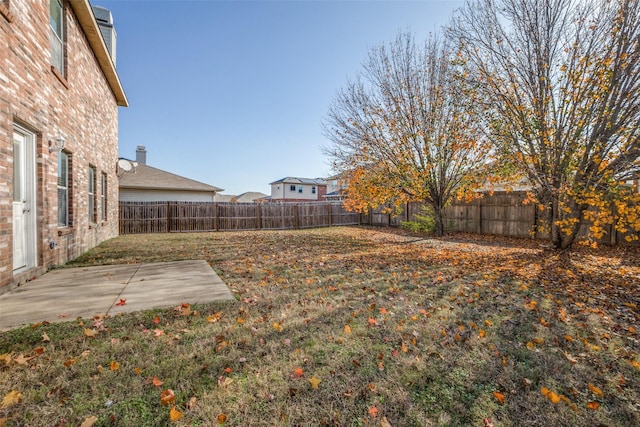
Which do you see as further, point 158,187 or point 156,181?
point 156,181

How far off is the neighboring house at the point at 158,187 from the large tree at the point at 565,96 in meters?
16.3

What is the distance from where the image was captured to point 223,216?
15.3m

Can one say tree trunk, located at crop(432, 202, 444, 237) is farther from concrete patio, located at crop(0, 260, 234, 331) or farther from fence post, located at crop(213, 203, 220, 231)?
fence post, located at crop(213, 203, 220, 231)

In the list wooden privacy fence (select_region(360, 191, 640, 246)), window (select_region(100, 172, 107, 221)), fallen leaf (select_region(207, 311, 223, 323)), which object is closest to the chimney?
window (select_region(100, 172, 107, 221))

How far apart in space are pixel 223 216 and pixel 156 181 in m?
5.94

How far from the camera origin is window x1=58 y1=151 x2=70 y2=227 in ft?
19.4

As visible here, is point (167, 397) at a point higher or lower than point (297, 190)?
lower

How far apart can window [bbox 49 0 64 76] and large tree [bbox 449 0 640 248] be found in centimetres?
939

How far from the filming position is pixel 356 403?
191 cm

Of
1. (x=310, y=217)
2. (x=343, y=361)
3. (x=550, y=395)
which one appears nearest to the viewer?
(x=550, y=395)

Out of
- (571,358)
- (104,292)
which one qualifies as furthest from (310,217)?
(571,358)

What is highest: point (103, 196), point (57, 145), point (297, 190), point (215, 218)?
point (297, 190)

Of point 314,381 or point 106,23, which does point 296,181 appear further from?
point 314,381

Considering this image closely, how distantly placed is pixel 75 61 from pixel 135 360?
7.38 meters
